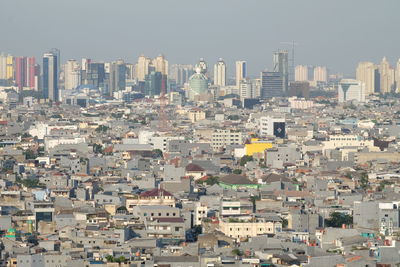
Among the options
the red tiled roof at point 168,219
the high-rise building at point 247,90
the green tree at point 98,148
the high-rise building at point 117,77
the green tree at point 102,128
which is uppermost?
the high-rise building at point 117,77

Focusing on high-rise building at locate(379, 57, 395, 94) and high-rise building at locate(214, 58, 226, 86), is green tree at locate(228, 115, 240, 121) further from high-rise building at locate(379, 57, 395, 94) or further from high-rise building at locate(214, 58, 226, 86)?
high-rise building at locate(214, 58, 226, 86)

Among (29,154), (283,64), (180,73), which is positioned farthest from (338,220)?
(180,73)

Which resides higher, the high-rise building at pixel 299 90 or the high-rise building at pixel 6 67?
the high-rise building at pixel 6 67

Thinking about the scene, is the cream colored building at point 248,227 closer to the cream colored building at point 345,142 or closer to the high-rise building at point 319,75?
the cream colored building at point 345,142

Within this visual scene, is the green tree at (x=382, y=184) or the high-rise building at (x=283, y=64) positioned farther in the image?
the high-rise building at (x=283, y=64)

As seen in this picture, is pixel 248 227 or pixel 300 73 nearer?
pixel 248 227

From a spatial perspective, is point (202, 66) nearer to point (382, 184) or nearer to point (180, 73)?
point (180, 73)

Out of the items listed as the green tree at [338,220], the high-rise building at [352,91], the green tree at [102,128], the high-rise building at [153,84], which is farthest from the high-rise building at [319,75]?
the green tree at [338,220]

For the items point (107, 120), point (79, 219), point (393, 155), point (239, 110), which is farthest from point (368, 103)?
point (79, 219)
